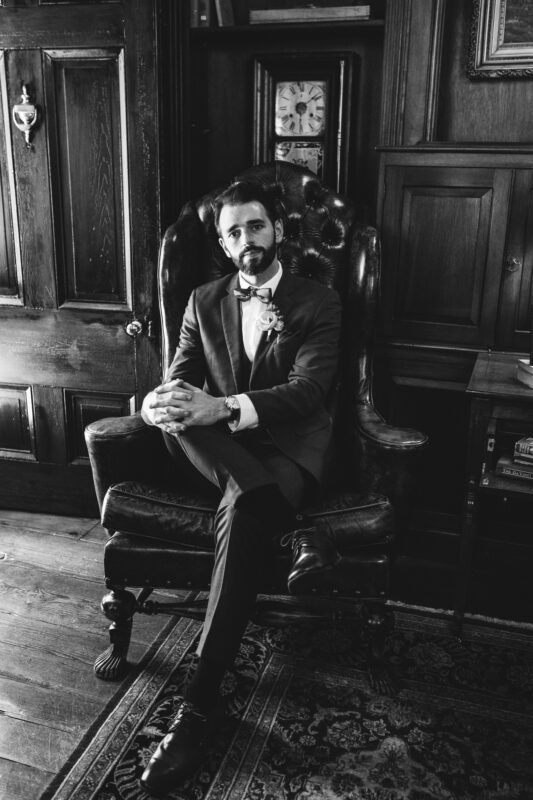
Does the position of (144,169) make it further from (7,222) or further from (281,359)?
(281,359)

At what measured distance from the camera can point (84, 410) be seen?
300 cm

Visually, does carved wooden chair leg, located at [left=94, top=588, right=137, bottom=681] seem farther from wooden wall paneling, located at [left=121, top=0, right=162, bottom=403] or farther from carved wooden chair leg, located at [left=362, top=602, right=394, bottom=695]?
wooden wall paneling, located at [left=121, top=0, right=162, bottom=403]

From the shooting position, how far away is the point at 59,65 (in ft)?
8.85

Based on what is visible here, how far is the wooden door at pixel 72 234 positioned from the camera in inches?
104

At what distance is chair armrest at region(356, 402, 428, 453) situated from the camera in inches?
80.6

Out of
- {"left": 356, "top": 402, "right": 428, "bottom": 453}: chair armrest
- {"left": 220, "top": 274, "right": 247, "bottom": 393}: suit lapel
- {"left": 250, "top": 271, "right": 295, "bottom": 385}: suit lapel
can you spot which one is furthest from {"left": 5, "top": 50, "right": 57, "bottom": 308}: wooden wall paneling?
{"left": 356, "top": 402, "right": 428, "bottom": 453}: chair armrest

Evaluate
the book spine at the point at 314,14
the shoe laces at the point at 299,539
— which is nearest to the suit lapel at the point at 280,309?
the shoe laces at the point at 299,539

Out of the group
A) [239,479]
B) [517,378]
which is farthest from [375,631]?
[517,378]

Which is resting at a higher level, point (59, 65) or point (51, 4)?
point (51, 4)

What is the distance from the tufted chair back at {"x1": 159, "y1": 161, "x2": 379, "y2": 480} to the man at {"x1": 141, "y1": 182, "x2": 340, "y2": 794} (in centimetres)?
15

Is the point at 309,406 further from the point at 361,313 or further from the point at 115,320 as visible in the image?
the point at 115,320

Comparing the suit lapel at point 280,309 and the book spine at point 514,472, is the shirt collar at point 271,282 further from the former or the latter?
the book spine at point 514,472

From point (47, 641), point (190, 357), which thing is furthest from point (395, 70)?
point (47, 641)

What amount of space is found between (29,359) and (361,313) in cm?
146
